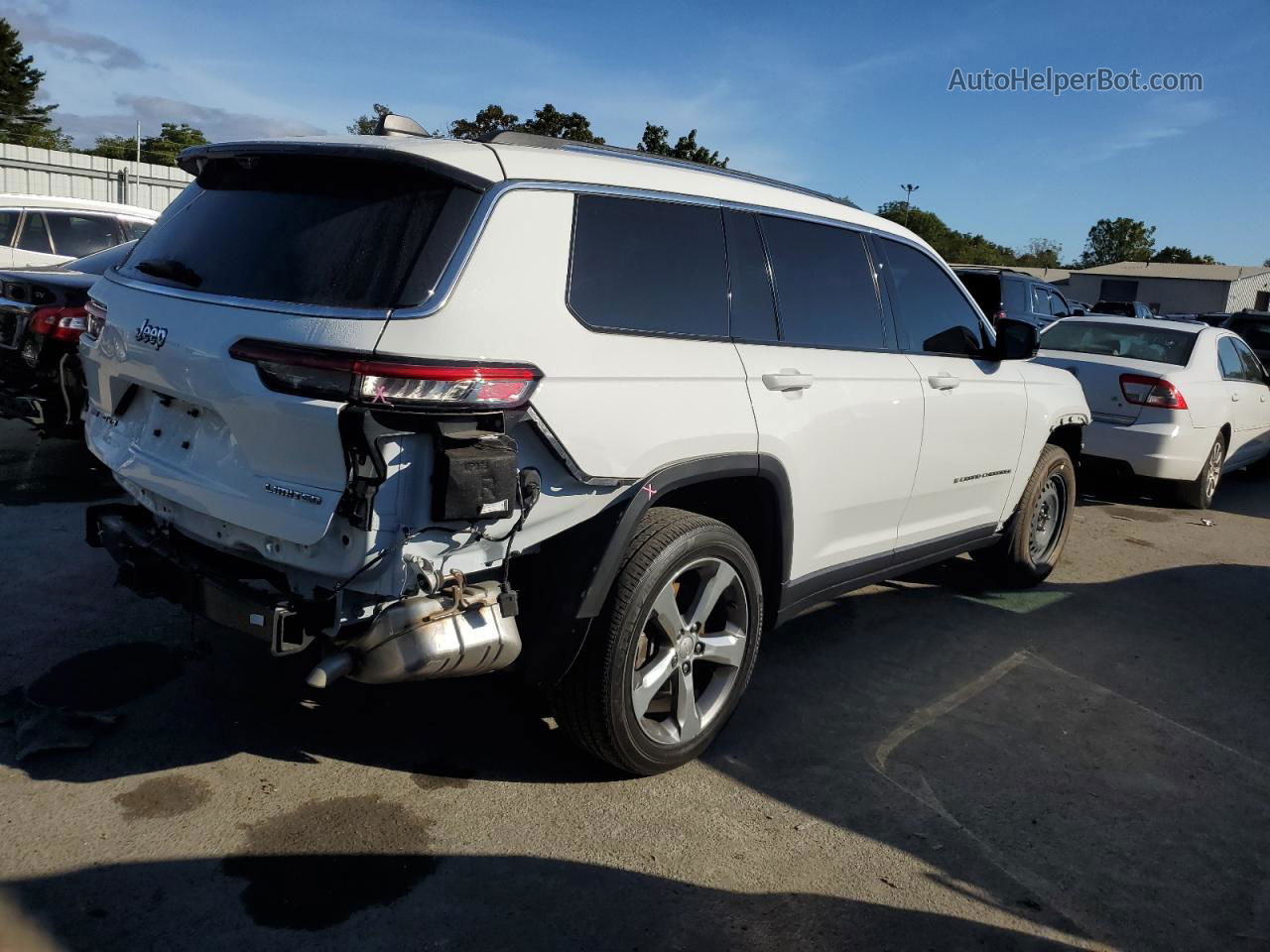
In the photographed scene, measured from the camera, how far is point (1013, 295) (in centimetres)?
1636

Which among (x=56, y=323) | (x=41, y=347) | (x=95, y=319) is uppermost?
(x=95, y=319)

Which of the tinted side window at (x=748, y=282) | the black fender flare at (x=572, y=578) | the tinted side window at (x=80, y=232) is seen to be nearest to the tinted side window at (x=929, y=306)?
the tinted side window at (x=748, y=282)

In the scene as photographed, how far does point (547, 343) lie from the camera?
285 cm

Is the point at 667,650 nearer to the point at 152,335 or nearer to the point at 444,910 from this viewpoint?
the point at 444,910

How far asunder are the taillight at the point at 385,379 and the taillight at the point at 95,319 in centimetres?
105

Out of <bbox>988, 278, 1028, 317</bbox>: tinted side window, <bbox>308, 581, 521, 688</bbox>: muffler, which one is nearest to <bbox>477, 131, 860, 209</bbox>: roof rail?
<bbox>308, 581, 521, 688</bbox>: muffler

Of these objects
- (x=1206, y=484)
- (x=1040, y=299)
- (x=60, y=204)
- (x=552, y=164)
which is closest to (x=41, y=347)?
(x=552, y=164)

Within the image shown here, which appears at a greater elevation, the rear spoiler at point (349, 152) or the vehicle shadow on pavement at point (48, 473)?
the rear spoiler at point (349, 152)

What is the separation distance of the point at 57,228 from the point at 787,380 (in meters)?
10.1

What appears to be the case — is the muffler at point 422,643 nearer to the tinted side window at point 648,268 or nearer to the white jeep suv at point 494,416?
the white jeep suv at point 494,416

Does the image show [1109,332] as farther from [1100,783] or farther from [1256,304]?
[1256,304]

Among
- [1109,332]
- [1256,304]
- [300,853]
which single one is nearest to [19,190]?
[1109,332]

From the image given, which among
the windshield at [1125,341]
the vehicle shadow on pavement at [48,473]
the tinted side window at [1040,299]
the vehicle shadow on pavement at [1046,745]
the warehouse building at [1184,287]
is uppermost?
the warehouse building at [1184,287]

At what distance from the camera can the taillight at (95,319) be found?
11.3 ft
